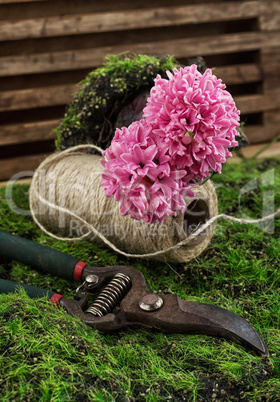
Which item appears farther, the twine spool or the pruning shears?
the twine spool

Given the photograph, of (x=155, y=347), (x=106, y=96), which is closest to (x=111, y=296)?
(x=155, y=347)

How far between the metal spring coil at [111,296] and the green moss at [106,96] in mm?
1046

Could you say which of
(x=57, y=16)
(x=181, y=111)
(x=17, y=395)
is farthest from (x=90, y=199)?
(x=57, y=16)

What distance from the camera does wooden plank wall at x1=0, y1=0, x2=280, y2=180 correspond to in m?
3.46

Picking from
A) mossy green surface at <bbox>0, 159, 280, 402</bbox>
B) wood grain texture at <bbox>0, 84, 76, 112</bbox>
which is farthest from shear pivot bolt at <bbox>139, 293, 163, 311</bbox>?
wood grain texture at <bbox>0, 84, 76, 112</bbox>

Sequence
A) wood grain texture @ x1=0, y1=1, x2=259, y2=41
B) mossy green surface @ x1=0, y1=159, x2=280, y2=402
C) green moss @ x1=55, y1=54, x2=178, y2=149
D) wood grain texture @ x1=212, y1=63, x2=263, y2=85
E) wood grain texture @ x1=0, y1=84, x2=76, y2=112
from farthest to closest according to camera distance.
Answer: wood grain texture @ x1=212, y1=63, x2=263, y2=85
wood grain texture @ x1=0, y1=84, x2=76, y2=112
wood grain texture @ x1=0, y1=1, x2=259, y2=41
green moss @ x1=55, y1=54, x2=178, y2=149
mossy green surface @ x1=0, y1=159, x2=280, y2=402

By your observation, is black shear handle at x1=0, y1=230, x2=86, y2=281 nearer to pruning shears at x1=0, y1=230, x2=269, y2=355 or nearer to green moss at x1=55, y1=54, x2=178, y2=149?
pruning shears at x1=0, y1=230, x2=269, y2=355

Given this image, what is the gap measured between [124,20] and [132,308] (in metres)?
2.54

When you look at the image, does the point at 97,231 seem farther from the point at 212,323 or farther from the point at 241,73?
the point at 241,73

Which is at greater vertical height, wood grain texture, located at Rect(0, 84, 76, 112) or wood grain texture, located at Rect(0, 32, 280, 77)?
wood grain texture, located at Rect(0, 32, 280, 77)

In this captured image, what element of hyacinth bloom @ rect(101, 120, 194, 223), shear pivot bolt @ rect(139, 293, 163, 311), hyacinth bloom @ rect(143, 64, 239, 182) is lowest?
shear pivot bolt @ rect(139, 293, 163, 311)

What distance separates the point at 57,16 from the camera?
350 centimetres

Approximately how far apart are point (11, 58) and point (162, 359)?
259 centimetres

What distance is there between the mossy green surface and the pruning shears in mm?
37
